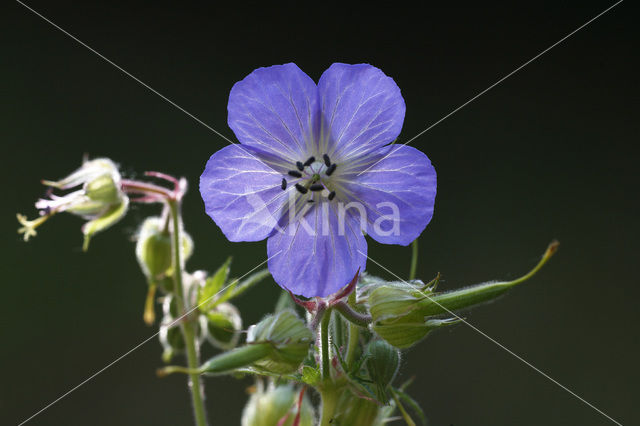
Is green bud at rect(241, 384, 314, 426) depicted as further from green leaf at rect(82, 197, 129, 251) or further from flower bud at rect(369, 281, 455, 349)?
green leaf at rect(82, 197, 129, 251)

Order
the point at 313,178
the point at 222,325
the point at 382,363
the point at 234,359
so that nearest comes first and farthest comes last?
1. the point at 234,359
2. the point at 382,363
3. the point at 313,178
4. the point at 222,325

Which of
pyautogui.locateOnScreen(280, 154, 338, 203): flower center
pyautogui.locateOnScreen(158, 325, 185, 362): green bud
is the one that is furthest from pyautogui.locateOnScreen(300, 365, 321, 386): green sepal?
pyautogui.locateOnScreen(158, 325, 185, 362): green bud

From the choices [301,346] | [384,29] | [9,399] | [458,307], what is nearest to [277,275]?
[301,346]

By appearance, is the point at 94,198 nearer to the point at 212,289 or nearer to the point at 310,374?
the point at 212,289

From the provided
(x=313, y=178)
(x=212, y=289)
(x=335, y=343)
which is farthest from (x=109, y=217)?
(x=335, y=343)

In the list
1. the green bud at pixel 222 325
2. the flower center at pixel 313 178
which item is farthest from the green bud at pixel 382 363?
the green bud at pixel 222 325
